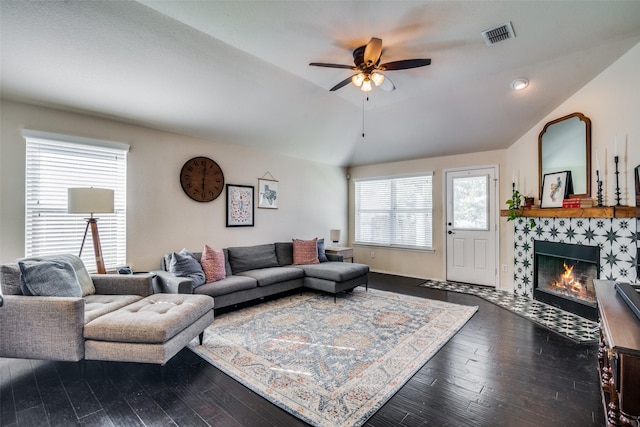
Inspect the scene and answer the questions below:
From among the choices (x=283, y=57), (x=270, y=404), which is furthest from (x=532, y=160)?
(x=270, y=404)

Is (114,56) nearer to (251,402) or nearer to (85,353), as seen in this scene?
(85,353)

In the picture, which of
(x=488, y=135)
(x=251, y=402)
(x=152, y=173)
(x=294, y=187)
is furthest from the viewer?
(x=294, y=187)

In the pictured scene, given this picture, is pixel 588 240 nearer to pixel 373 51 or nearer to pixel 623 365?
pixel 623 365

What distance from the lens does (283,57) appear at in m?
3.14

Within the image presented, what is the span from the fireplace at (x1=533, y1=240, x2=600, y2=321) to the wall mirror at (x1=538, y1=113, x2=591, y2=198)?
71 cm

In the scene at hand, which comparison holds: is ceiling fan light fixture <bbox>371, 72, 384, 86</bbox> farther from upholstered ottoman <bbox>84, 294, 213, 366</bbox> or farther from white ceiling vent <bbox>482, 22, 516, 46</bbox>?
upholstered ottoman <bbox>84, 294, 213, 366</bbox>

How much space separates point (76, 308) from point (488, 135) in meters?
5.49

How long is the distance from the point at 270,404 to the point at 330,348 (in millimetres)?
887

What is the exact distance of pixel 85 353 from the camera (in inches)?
A: 85.1

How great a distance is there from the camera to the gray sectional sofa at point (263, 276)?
339cm

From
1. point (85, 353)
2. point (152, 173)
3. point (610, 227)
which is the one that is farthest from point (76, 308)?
point (610, 227)

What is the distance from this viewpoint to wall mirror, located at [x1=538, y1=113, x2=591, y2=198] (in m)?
3.46

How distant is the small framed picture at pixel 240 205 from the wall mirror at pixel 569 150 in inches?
172

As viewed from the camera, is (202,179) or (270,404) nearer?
(270,404)
